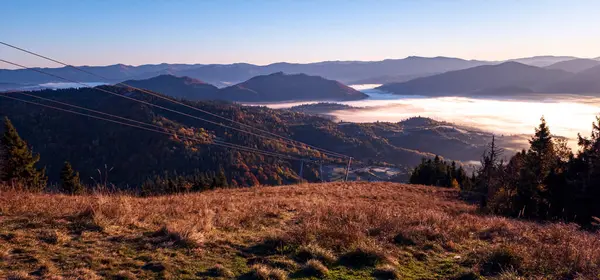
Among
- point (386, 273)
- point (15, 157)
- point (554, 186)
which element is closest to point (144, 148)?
point (15, 157)

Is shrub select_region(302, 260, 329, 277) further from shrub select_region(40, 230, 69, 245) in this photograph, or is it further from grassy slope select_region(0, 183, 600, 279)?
shrub select_region(40, 230, 69, 245)

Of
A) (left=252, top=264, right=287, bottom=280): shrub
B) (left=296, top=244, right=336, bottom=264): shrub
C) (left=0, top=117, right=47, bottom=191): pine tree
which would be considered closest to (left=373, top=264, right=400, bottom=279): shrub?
(left=296, top=244, right=336, bottom=264): shrub

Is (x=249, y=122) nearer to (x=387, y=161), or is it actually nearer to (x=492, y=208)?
(x=387, y=161)

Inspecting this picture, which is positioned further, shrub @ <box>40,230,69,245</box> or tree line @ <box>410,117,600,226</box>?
tree line @ <box>410,117,600,226</box>

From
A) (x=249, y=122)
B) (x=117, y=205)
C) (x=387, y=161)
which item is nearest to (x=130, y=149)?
(x=249, y=122)

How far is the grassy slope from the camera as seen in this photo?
16.9ft

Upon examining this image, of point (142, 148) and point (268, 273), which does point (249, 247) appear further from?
point (142, 148)

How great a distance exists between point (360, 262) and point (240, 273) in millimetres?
1866

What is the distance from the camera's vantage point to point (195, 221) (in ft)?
24.5

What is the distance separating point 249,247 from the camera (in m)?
6.34

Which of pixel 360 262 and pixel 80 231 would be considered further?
pixel 80 231

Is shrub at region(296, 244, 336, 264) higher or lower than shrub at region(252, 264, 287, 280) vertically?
lower

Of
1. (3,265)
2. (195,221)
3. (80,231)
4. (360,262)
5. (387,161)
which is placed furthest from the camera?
(387,161)

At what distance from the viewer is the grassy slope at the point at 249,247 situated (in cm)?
515
